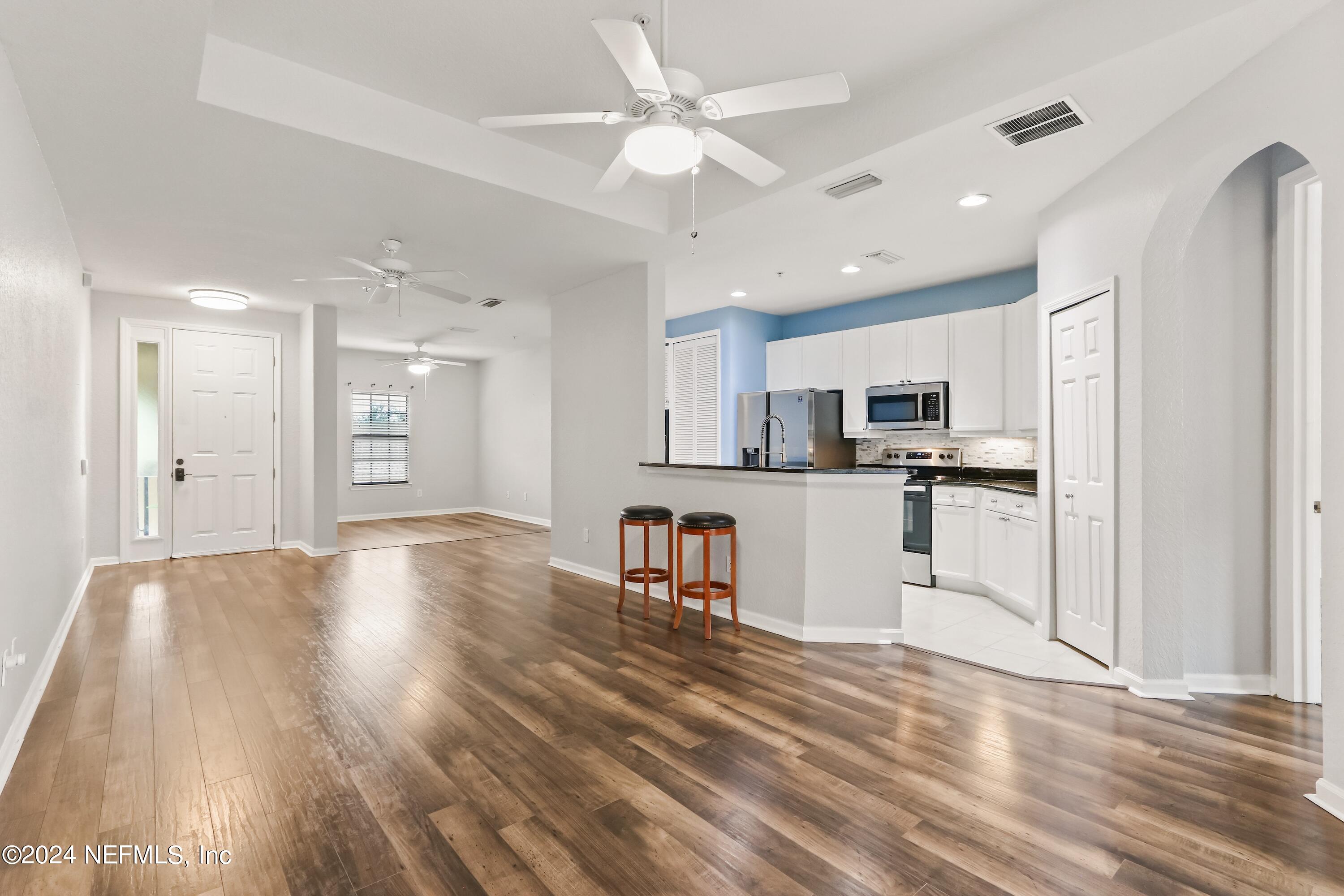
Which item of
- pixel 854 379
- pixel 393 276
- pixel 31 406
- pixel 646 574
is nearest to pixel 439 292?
pixel 393 276

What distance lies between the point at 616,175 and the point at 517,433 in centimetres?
739

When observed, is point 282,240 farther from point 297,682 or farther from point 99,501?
point 99,501

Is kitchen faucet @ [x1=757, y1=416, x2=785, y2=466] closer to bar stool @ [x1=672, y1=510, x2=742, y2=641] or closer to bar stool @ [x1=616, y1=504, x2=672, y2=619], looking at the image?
bar stool @ [x1=616, y1=504, x2=672, y2=619]

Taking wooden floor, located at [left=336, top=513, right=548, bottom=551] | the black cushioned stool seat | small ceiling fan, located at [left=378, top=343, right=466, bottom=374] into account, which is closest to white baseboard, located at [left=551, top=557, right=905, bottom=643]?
the black cushioned stool seat

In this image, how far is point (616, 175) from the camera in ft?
9.30

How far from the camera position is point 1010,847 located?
1816 mm

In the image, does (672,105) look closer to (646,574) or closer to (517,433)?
(646,574)

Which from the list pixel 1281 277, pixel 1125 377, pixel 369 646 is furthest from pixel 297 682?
pixel 1281 277

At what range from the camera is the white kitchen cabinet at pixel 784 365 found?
6758mm

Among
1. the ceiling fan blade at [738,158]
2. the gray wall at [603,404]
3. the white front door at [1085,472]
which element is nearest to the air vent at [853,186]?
the ceiling fan blade at [738,158]

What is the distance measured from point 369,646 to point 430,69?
3.09 metres

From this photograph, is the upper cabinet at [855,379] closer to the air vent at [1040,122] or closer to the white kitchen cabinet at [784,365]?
the white kitchen cabinet at [784,365]

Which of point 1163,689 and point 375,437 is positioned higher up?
point 375,437

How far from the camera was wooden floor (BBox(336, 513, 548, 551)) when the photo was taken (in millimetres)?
7559
